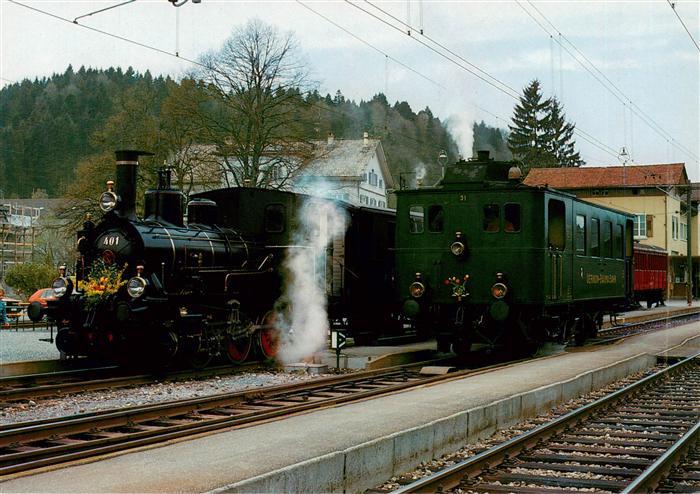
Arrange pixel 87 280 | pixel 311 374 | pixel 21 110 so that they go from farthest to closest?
pixel 21 110, pixel 311 374, pixel 87 280

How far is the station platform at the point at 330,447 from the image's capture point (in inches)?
231

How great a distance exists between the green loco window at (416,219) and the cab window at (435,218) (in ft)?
0.58

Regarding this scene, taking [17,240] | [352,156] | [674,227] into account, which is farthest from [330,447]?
[674,227]

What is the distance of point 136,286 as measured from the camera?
1335 centimetres

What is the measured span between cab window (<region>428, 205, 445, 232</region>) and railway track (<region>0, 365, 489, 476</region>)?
4.52 m

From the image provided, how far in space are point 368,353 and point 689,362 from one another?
6.63m

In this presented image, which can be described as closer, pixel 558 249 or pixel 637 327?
pixel 558 249

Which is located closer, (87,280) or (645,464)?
(645,464)

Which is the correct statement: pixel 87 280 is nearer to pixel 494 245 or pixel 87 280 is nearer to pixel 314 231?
pixel 314 231

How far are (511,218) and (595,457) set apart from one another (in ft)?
27.3

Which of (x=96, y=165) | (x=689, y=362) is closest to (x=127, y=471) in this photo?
(x=689, y=362)

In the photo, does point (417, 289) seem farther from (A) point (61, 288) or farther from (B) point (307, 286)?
(A) point (61, 288)

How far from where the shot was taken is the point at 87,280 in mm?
14195

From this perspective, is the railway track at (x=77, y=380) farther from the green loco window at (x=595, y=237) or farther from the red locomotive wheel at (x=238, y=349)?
the green loco window at (x=595, y=237)
